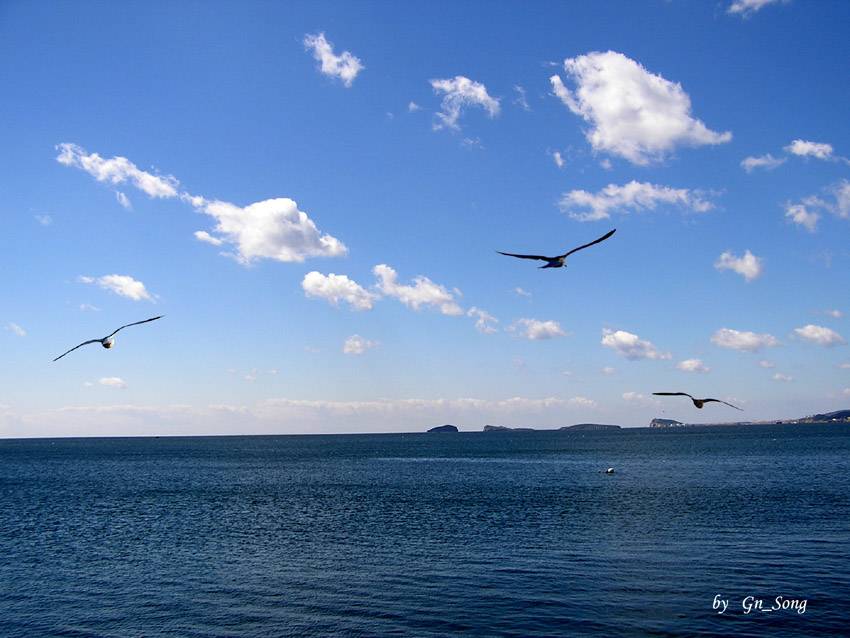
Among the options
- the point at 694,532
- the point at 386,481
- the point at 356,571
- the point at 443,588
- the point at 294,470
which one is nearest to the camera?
the point at 443,588

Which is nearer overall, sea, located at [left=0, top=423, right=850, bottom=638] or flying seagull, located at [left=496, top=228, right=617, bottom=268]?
flying seagull, located at [left=496, top=228, right=617, bottom=268]

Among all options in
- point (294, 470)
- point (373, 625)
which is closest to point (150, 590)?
point (373, 625)

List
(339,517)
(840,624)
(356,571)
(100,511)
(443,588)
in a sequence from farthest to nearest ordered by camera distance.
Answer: (100,511)
(339,517)
(356,571)
(443,588)
(840,624)

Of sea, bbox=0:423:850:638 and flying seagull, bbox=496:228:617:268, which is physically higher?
flying seagull, bbox=496:228:617:268

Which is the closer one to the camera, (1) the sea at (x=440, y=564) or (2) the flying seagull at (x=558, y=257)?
(2) the flying seagull at (x=558, y=257)

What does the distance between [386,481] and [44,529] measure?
4900cm

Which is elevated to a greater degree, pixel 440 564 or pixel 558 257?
pixel 558 257

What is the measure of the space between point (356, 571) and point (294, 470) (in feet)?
294

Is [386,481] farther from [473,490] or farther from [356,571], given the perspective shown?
[356,571]

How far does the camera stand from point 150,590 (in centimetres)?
3347

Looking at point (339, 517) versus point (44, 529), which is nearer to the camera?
point (44, 529)

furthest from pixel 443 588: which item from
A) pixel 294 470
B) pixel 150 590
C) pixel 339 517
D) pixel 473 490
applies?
pixel 294 470

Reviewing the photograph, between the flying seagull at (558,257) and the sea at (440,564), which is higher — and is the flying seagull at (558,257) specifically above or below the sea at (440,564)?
above

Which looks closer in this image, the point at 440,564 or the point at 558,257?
the point at 558,257
